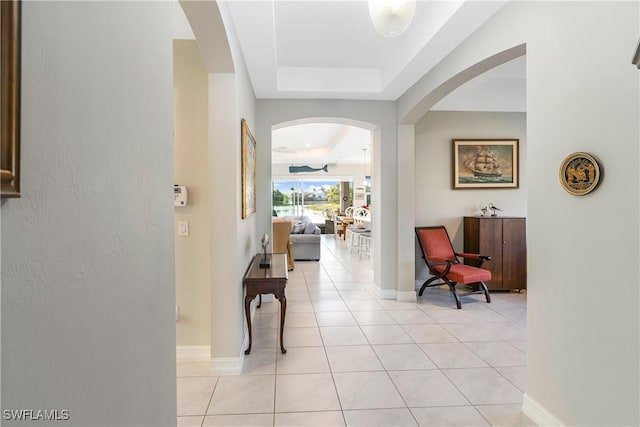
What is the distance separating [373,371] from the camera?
8.45ft

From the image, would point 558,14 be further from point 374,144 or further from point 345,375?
point 374,144

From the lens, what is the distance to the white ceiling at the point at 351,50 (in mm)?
2457

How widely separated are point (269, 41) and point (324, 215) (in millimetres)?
10911

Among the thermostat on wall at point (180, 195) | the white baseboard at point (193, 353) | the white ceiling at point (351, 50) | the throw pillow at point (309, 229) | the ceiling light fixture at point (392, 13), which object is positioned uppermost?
the white ceiling at point (351, 50)

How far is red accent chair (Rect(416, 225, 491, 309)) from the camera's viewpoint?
4.22 m

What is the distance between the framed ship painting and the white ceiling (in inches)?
20.9

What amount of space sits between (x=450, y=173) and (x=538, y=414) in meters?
3.68

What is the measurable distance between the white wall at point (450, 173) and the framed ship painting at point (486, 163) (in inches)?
3.7

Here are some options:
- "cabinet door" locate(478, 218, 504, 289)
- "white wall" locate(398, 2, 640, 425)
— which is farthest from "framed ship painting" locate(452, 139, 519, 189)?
"white wall" locate(398, 2, 640, 425)

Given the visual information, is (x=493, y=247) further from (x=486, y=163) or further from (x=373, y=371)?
(x=373, y=371)

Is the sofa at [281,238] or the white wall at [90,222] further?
the sofa at [281,238]

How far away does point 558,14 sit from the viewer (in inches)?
70.6

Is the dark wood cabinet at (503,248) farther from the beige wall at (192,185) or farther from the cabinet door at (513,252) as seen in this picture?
the beige wall at (192,185)

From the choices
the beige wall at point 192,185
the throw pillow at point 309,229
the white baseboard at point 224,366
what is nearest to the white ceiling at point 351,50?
the beige wall at point 192,185
